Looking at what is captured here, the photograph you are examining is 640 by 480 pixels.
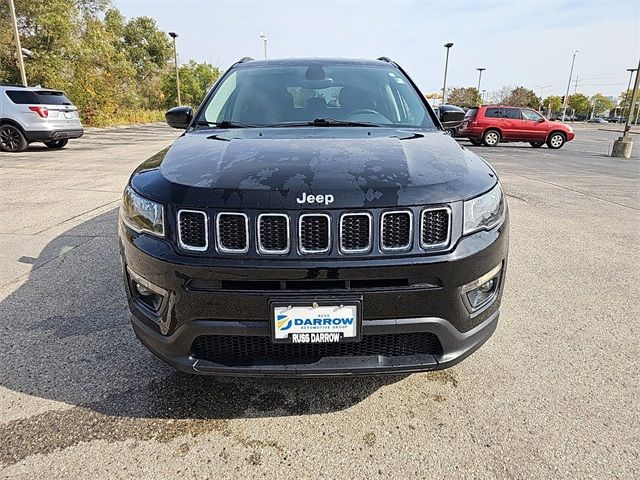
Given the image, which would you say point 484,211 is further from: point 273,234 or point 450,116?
point 450,116

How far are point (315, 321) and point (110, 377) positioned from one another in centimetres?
126

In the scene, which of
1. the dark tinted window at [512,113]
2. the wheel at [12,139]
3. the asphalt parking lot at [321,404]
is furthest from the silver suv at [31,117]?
the dark tinted window at [512,113]

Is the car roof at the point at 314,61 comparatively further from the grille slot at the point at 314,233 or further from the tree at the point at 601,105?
the tree at the point at 601,105

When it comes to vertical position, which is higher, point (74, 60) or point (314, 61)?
point (74, 60)

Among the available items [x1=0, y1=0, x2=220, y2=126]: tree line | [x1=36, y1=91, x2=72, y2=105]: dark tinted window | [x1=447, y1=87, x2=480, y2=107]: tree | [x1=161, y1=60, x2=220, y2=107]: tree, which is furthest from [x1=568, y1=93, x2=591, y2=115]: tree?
[x1=36, y1=91, x2=72, y2=105]: dark tinted window

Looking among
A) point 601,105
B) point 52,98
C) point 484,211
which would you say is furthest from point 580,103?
point 484,211

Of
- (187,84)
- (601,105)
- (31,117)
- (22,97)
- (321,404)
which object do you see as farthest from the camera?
(601,105)

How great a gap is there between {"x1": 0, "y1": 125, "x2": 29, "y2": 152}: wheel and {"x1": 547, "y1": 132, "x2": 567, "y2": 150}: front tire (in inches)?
747

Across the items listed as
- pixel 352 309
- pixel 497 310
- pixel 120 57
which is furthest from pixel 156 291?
pixel 120 57

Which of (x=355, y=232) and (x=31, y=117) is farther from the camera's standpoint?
(x=31, y=117)

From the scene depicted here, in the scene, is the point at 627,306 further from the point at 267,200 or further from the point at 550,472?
the point at 267,200

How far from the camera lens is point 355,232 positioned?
67.6 inches

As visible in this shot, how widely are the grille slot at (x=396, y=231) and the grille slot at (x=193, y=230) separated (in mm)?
683

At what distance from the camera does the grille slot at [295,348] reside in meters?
1.82
